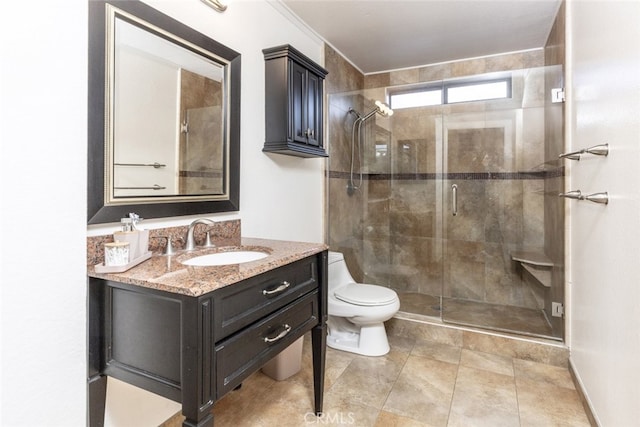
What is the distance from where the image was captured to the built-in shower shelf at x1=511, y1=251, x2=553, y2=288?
2.65 metres

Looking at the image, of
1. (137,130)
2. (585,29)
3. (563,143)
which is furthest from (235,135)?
(563,143)

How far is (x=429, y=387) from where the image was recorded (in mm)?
1945

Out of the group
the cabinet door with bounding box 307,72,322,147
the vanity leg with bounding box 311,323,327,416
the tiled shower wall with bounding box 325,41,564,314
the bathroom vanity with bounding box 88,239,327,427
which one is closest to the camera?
the bathroom vanity with bounding box 88,239,327,427

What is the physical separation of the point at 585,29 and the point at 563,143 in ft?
2.33

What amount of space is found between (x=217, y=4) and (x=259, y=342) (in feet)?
5.17

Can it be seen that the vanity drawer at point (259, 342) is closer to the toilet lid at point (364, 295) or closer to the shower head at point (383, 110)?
the toilet lid at point (364, 295)

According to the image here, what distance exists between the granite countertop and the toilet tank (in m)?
1.19

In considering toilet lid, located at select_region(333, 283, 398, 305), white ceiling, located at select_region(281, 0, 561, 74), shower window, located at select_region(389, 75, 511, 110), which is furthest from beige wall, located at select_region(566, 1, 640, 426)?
toilet lid, located at select_region(333, 283, 398, 305)

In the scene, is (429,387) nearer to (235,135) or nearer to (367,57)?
(235,135)

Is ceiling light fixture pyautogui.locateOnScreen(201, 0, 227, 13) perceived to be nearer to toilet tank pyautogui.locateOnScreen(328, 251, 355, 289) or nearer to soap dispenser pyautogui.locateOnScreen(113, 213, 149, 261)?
soap dispenser pyautogui.locateOnScreen(113, 213, 149, 261)

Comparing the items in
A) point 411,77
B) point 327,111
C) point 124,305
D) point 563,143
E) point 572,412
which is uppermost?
point 411,77

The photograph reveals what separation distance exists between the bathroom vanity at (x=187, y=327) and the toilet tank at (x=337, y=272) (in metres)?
1.26

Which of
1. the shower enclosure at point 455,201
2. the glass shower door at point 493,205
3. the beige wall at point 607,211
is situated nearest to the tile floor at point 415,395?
the beige wall at point 607,211

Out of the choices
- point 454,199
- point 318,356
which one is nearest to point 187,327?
point 318,356
